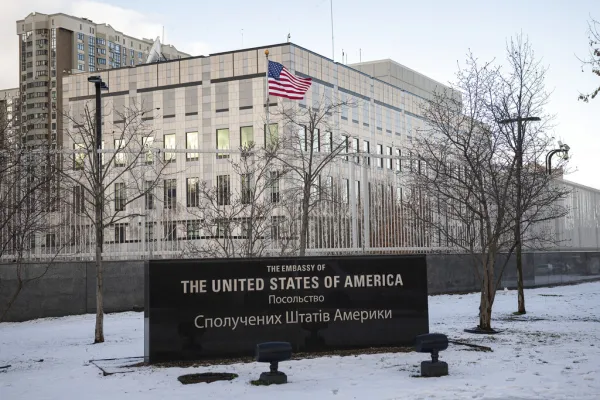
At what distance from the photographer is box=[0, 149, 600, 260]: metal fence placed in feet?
60.6

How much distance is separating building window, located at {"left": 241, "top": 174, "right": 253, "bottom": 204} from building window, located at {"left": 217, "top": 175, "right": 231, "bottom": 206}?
0.46 meters

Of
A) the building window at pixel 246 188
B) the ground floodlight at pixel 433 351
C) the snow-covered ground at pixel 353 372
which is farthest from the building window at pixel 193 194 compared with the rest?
the ground floodlight at pixel 433 351

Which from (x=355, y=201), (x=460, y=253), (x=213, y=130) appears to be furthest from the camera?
(x=213, y=130)

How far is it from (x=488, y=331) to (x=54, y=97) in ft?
487

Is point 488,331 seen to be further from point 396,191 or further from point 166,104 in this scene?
point 166,104

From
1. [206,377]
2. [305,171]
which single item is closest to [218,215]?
[305,171]

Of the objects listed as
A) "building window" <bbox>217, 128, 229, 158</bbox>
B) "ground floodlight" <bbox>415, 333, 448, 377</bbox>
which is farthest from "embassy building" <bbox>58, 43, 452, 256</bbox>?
"ground floodlight" <bbox>415, 333, 448, 377</bbox>

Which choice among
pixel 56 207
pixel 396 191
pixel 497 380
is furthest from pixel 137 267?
pixel 497 380

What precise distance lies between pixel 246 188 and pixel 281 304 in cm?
707

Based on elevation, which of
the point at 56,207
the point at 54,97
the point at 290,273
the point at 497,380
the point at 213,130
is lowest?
the point at 497,380

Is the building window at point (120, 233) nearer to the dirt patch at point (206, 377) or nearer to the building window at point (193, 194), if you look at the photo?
the building window at point (193, 194)

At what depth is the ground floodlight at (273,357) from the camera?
10.0 metres

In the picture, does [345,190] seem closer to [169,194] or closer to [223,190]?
[223,190]

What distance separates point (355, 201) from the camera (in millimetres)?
22016
